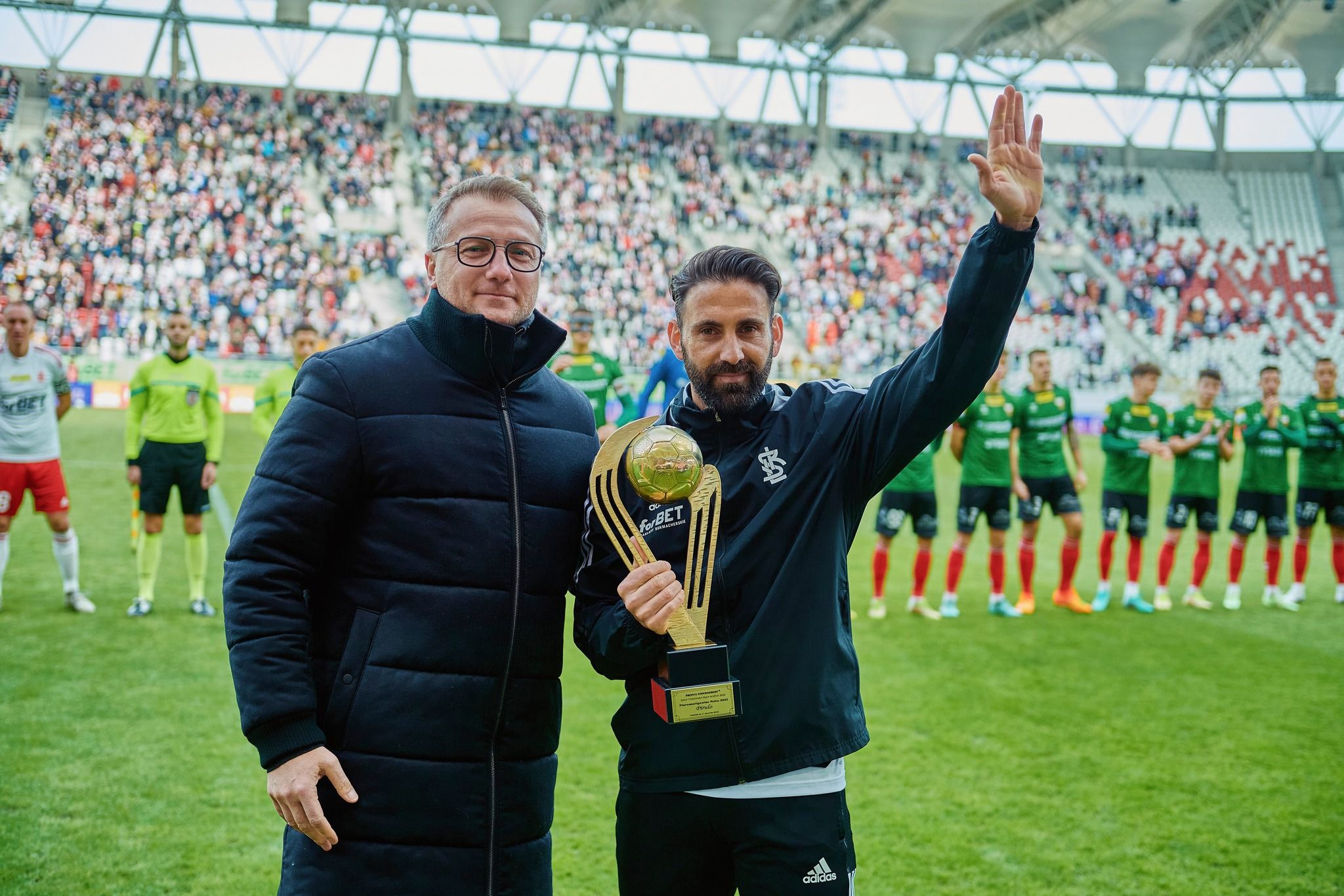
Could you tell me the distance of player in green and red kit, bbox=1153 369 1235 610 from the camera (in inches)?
357

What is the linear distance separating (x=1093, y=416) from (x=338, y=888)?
79.5 ft

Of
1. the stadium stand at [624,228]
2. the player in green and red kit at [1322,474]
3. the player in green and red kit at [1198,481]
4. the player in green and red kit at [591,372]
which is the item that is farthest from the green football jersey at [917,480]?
the stadium stand at [624,228]

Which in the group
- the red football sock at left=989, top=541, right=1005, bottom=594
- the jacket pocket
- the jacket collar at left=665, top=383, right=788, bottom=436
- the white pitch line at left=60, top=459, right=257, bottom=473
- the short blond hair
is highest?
the short blond hair

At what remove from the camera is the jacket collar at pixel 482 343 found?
6.96ft

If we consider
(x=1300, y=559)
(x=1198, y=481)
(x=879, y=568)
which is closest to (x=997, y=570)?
(x=879, y=568)

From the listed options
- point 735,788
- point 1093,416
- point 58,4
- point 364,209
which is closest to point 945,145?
point 1093,416

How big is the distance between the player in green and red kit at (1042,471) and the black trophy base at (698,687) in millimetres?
7142

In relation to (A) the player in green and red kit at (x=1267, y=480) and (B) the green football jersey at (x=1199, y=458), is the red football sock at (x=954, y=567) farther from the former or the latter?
(A) the player in green and red kit at (x=1267, y=480)

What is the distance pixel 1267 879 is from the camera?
12.7 ft

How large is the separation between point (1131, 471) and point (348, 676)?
337 inches

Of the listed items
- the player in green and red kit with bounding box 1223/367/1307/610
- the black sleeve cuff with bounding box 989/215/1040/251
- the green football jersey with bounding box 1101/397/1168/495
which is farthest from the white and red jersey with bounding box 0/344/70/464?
the player in green and red kit with bounding box 1223/367/1307/610

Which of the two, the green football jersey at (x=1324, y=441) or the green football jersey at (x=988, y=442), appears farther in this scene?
the green football jersey at (x=1324, y=441)

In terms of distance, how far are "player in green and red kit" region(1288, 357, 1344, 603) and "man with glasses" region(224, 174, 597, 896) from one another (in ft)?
30.3

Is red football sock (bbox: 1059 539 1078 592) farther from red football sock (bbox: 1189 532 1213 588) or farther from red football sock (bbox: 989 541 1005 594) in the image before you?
red football sock (bbox: 1189 532 1213 588)
